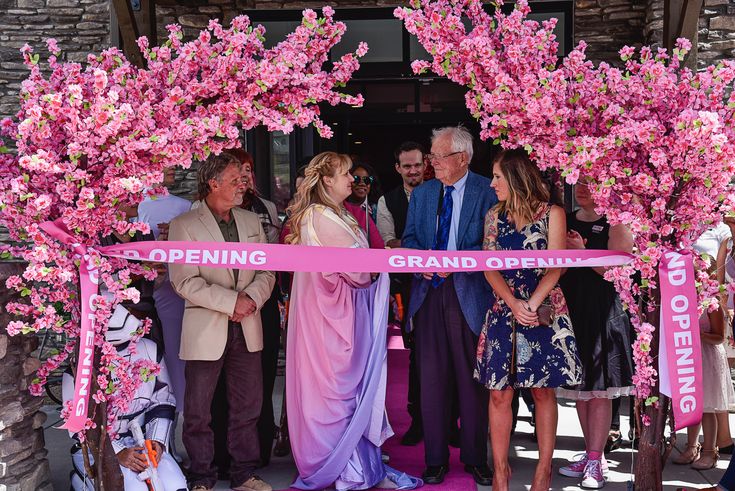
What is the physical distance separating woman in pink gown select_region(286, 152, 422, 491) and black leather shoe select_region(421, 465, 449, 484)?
7cm

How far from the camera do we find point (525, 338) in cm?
436

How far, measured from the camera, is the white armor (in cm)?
432

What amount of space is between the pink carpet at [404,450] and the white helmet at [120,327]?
189 centimetres

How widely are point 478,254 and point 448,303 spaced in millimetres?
767

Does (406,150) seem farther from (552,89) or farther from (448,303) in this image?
(552,89)

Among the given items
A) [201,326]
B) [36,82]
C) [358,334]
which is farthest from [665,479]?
[36,82]

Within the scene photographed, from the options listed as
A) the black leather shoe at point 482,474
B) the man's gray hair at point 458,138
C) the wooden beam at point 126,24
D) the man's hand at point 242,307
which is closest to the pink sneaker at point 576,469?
the black leather shoe at point 482,474

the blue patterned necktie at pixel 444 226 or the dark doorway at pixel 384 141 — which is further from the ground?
the dark doorway at pixel 384 141

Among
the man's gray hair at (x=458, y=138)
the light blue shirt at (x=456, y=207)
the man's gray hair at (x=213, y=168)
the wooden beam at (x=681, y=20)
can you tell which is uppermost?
the wooden beam at (x=681, y=20)

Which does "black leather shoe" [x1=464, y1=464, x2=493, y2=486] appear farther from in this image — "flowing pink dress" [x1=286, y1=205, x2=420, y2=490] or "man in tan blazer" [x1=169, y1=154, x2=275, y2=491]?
"man in tan blazer" [x1=169, y1=154, x2=275, y2=491]

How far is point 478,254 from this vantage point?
4.24 m

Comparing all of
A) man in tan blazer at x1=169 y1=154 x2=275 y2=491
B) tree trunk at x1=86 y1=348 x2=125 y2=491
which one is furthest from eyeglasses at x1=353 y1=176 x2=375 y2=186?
tree trunk at x1=86 y1=348 x2=125 y2=491

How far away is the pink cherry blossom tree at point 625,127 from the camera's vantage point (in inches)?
144

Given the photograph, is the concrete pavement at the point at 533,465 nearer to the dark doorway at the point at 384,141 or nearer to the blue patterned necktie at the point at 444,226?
the blue patterned necktie at the point at 444,226
